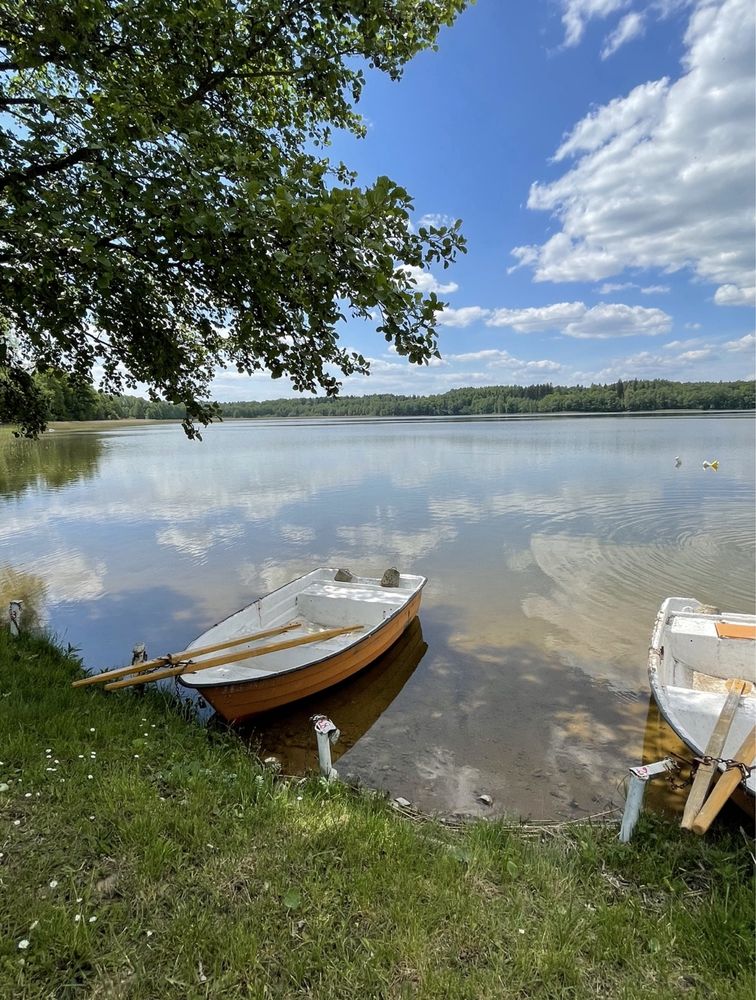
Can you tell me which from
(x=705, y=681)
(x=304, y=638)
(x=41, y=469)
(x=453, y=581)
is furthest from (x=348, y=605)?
(x=41, y=469)

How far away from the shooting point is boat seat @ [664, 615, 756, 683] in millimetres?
6596

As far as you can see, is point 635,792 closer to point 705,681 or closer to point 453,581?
point 705,681

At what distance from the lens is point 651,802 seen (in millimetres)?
5051

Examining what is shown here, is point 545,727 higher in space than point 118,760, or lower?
lower

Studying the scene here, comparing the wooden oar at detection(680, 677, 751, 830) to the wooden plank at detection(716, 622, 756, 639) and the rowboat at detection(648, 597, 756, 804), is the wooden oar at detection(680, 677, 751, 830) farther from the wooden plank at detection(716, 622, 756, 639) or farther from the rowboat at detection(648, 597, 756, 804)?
the wooden plank at detection(716, 622, 756, 639)

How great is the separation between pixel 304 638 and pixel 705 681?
5.32m

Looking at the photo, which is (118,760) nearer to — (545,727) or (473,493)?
(545,727)

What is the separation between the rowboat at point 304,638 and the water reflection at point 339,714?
285 millimetres

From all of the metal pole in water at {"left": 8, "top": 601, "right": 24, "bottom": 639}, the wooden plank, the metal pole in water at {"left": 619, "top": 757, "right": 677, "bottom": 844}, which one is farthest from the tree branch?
the wooden plank

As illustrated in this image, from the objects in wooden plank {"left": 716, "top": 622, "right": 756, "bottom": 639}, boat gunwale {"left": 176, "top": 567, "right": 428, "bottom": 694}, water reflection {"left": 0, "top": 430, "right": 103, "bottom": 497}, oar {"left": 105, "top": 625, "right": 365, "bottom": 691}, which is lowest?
water reflection {"left": 0, "top": 430, "right": 103, "bottom": 497}

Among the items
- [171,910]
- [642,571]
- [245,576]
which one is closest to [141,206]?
[171,910]

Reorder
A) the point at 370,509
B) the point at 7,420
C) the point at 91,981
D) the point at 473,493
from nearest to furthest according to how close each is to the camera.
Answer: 1. the point at 91,981
2. the point at 7,420
3. the point at 370,509
4. the point at 473,493

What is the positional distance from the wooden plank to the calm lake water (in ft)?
4.51

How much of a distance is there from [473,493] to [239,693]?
18966 millimetres
